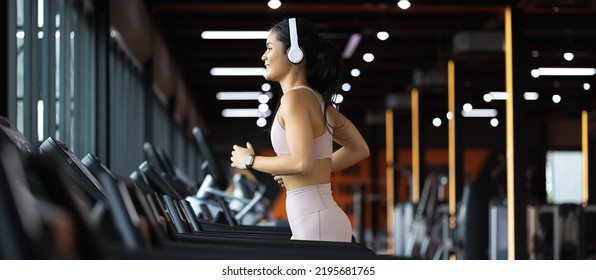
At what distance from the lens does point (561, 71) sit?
8.43 meters

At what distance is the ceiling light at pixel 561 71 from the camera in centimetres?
818

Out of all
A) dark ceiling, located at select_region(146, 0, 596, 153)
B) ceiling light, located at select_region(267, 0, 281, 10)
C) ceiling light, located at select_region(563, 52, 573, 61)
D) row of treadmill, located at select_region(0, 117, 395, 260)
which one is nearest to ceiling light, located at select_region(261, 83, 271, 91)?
dark ceiling, located at select_region(146, 0, 596, 153)

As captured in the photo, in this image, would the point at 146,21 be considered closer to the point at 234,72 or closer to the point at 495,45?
the point at 495,45

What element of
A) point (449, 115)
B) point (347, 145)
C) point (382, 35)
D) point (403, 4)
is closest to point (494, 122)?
point (403, 4)

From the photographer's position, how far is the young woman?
2.45 m

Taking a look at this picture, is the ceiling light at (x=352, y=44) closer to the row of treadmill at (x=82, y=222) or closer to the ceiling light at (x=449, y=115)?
the ceiling light at (x=449, y=115)

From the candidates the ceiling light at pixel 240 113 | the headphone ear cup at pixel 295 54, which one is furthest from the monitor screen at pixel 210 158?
the ceiling light at pixel 240 113

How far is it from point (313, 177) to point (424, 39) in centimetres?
979

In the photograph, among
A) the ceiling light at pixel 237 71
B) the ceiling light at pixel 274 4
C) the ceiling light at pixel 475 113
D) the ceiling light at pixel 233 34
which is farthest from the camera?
the ceiling light at pixel 237 71

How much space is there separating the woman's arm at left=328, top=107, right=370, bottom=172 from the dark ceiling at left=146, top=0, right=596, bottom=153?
5211mm

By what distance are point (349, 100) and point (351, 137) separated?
50.2 feet

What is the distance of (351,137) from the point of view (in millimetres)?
2824

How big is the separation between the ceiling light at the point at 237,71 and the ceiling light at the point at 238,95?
6.16 feet

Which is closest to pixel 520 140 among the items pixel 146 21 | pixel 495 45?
pixel 495 45
